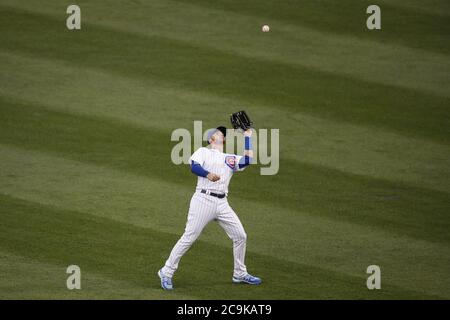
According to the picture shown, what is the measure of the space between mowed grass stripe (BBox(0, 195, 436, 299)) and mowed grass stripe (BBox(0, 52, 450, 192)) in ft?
10.6

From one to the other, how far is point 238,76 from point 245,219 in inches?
180

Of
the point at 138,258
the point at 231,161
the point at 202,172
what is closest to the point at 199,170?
the point at 202,172

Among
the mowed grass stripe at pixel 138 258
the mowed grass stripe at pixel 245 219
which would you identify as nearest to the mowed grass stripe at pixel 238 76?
the mowed grass stripe at pixel 245 219

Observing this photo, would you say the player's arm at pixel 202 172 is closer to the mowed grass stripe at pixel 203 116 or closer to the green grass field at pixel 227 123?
the green grass field at pixel 227 123

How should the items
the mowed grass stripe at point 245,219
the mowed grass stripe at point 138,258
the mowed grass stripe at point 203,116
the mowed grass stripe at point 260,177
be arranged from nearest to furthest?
1. the mowed grass stripe at point 138,258
2. the mowed grass stripe at point 245,219
3. the mowed grass stripe at point 260,177
4. the mowed grass stripe at point 203,116

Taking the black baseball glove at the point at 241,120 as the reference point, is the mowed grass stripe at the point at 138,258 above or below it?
below

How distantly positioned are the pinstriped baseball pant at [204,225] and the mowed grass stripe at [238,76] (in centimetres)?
548

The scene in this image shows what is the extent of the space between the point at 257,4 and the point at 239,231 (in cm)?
902

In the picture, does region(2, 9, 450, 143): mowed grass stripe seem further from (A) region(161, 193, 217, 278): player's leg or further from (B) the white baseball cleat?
(B) the white baseball cleat

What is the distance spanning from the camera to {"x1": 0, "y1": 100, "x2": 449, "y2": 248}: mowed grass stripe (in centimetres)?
1223

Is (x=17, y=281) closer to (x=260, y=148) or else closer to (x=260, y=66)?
(x=260, y=148)

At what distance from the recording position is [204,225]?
32.7 ft

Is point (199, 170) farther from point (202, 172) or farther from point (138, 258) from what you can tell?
point (138, 258)

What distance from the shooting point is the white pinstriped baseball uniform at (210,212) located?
9875 millimetres
